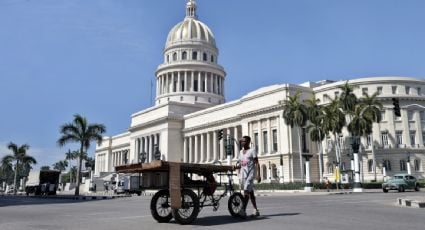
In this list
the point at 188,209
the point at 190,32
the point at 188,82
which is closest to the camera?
the point at 188,209

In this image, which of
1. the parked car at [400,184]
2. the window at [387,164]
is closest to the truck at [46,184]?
the parked car at [400,184]

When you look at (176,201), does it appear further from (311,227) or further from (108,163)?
(108,163)

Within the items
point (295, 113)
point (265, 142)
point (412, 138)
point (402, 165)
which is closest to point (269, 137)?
point (265, 142)

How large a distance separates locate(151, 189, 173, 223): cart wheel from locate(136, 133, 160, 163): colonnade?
243 ft

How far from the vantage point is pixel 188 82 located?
318 feet

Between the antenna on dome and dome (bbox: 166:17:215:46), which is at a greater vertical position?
the antenna on dome

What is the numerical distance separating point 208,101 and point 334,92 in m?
39.3

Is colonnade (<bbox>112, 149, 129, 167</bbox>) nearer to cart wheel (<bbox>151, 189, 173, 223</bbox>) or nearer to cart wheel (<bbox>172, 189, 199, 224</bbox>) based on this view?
cart wheel (<bbox>151, 189, 173, 223</bbox>)

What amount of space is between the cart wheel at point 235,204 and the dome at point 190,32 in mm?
89722

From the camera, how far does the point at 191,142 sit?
3295 inches

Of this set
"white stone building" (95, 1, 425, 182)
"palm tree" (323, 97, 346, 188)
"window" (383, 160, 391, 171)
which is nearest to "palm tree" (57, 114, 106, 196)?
"white stone building" (95, 1, 425, 182)

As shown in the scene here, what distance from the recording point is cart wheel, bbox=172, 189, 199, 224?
389 inches

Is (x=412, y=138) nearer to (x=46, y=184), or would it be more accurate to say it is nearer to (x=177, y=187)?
(x=46, y=184)

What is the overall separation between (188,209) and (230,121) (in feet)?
Result: 209
